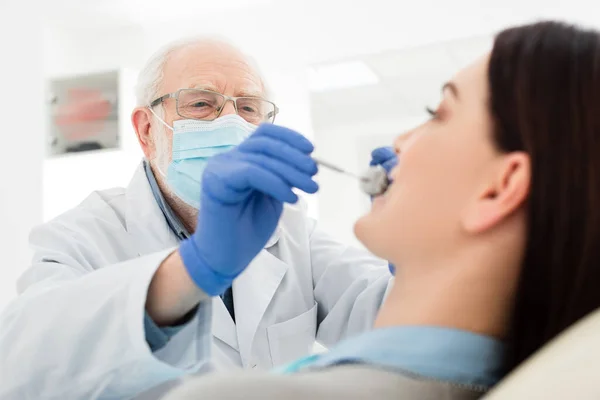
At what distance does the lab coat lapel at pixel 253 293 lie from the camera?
4.75 ft

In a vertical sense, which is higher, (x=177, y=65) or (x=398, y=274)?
(x=177, y=65)

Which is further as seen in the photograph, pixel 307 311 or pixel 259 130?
pixel 307 311

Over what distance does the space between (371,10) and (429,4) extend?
0.32 metres

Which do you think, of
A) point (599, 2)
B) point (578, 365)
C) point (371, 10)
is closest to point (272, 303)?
point (578, 365)

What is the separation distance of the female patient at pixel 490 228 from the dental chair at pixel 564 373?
0.10 m

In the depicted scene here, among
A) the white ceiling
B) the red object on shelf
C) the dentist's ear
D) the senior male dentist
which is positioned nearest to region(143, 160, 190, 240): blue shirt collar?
the senior male dentist

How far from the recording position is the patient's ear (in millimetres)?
777

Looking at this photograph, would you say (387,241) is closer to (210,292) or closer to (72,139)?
(210,292)

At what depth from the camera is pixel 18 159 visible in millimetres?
3078

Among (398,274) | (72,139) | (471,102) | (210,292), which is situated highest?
(471,102)

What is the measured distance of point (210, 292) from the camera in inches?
41.1

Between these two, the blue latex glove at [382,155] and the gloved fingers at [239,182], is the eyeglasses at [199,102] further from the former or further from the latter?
the gloved fingers at [239,182]

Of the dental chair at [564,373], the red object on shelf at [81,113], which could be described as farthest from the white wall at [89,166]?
the dental chair at [564,373]

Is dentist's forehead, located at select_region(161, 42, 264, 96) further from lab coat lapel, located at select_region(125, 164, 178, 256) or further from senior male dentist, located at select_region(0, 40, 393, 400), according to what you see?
lab coat lapel, located at select_region(125, 164, 178, 256)
